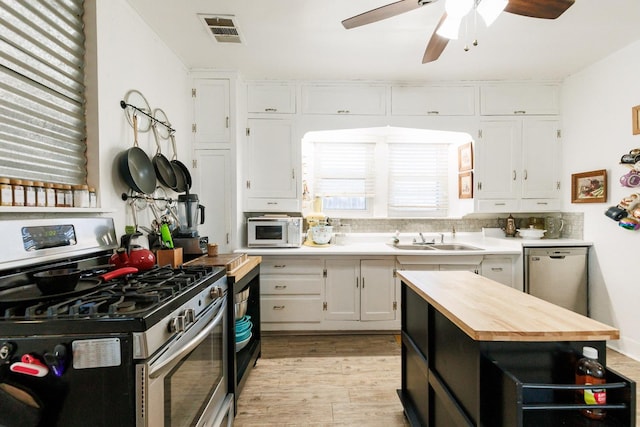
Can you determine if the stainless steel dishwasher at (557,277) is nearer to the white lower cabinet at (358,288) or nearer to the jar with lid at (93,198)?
the white lower cabinet at (358,288)

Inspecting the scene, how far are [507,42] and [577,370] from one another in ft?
8.16

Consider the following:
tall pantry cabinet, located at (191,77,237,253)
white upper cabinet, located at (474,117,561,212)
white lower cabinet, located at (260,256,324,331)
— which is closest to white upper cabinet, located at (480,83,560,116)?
white upper cabinet, located at (474,117,561,212)

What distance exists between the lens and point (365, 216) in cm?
348

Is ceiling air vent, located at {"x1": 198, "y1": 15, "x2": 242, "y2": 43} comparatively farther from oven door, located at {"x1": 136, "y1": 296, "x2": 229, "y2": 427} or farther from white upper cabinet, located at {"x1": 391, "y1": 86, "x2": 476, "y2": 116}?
oven door, located at {"x1": 136, "y1": 296, "x2": 229, "y2": 427}

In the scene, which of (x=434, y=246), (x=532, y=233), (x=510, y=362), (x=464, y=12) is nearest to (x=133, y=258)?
(x=510, y=362)

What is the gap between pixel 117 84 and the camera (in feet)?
5.84

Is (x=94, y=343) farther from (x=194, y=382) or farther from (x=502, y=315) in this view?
(x=502, y=315)

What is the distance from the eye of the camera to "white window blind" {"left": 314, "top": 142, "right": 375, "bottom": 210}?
11.4 feet

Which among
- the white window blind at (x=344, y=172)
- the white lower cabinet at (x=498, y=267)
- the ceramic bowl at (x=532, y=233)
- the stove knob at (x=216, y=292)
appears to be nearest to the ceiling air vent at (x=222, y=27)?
the white window blind at (x=344, y=172)

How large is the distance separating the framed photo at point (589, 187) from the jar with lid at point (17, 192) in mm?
4051

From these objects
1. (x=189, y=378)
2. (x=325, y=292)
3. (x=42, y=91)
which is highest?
(x=42, y=91)

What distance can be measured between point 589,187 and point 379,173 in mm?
2001

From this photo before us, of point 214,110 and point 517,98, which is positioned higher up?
point 517,98

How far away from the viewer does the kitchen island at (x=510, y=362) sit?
870 mm
